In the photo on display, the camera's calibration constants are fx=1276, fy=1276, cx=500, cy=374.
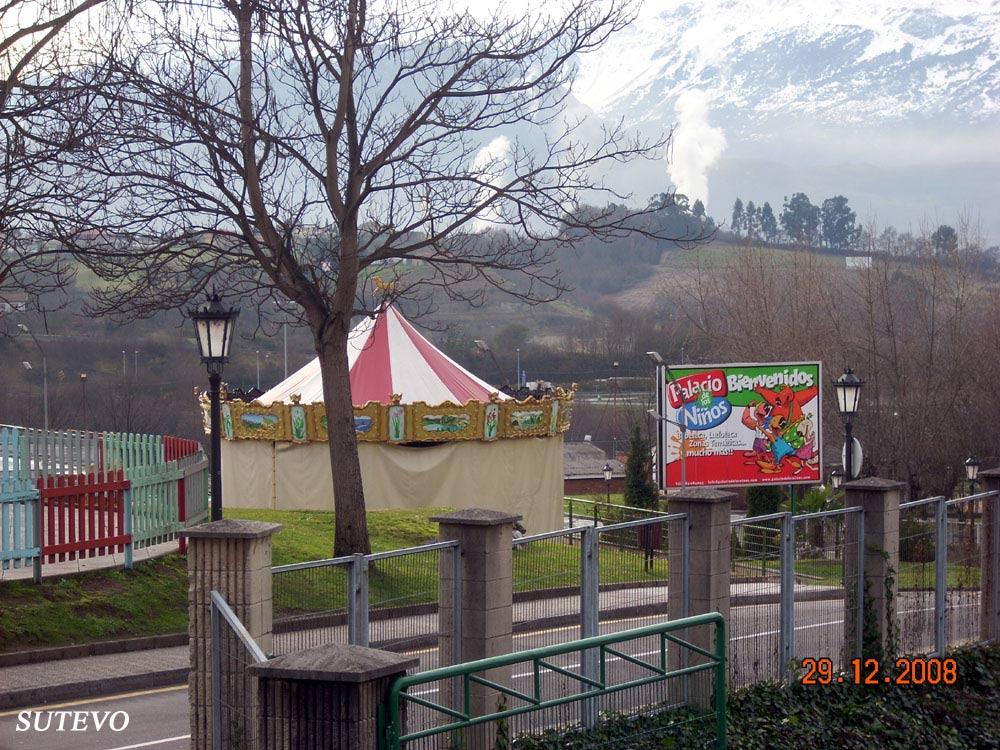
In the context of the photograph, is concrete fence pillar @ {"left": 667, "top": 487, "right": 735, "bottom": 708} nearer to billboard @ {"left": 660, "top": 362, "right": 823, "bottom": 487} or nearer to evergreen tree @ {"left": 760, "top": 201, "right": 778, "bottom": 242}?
billboard @ {"left": 660, "top": 362, "right": 823, "bottom": 487}

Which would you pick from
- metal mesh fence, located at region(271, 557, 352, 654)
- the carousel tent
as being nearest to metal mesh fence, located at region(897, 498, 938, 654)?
metal mesh fence, located at region(271, 557, 352, 654)

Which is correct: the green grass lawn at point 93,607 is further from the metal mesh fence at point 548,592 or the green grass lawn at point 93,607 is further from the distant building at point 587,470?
the distant building at point 587,470

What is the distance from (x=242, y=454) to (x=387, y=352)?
175 inches

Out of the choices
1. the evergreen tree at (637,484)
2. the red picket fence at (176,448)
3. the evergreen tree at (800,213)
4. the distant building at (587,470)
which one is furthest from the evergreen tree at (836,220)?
the red picket fence at (176,448)

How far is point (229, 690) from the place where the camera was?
26.5ft

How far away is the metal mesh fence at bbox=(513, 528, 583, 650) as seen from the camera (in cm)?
994

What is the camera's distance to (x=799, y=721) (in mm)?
11148

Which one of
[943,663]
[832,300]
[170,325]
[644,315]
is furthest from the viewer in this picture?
[644,315]

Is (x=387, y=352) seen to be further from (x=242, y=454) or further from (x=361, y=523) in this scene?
(x=361, y=523)

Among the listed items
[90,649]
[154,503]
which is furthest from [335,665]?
[154,503]

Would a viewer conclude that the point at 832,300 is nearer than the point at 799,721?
No

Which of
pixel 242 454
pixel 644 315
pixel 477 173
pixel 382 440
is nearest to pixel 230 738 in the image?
pixel 477 173

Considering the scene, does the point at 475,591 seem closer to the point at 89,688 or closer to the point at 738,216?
the point at 89,688

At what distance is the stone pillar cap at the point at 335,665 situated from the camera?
5883 millimetres
